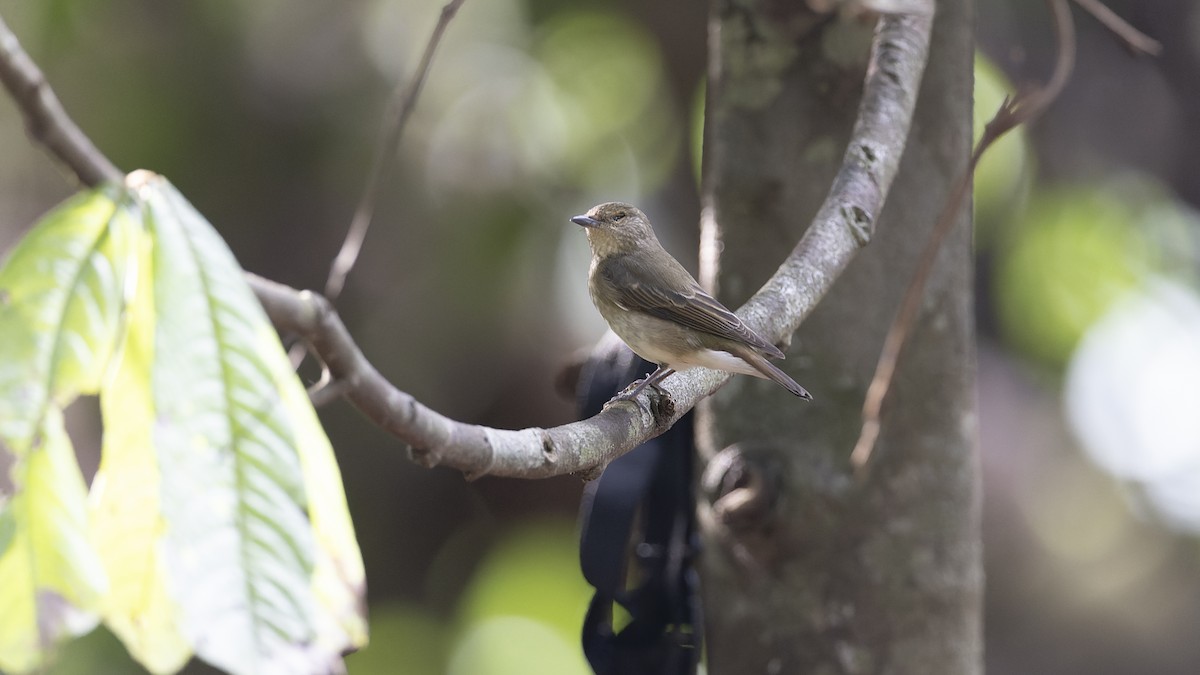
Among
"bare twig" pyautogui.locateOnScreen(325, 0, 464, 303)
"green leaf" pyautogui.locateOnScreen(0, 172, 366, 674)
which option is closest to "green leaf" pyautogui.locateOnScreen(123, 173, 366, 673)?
"green leaf" pyautogui.locateOnScreen(0, 172, 366, 674)

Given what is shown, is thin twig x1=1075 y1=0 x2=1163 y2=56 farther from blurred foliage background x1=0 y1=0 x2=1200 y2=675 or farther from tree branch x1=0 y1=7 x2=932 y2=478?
blurred foliage background x1=0 y1=0 x2=1200 y2=675

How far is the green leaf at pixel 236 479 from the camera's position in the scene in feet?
2.45

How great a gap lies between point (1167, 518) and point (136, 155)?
5.11 metres

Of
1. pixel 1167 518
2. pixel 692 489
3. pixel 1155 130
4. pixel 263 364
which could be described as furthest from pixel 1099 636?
pixel 263 364

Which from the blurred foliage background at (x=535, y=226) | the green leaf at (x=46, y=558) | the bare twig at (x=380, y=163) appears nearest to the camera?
the green leaf at (x=46, y=558)

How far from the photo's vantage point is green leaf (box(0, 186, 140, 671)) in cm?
73

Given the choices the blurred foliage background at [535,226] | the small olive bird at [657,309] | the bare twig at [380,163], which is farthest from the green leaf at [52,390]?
the blurred foliage background at [535,226]

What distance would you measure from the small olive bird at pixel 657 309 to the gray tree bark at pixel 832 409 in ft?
0.32

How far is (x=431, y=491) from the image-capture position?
5336 mm

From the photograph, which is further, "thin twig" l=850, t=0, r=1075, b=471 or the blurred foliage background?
the blurred foliage background

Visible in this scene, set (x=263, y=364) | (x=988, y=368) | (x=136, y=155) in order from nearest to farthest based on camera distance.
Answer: (x=263, y=364) → (x=136, y=155) → (x=988, y=368)

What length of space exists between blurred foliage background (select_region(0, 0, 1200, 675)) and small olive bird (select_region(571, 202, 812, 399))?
205 cm

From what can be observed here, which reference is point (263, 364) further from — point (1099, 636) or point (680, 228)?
point (1099, 636)

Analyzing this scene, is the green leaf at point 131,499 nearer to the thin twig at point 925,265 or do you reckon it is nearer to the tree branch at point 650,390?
the tree branch at point 650,390
